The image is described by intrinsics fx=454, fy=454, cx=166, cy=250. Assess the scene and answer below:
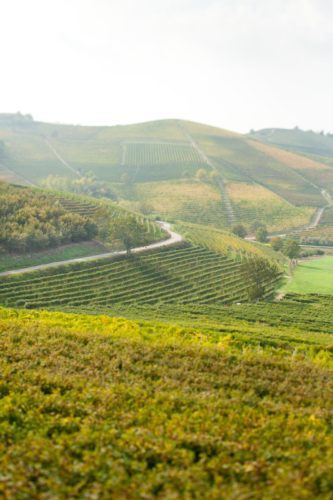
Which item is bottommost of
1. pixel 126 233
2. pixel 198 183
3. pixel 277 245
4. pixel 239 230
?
pixel 277 245

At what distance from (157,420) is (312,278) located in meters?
69.4

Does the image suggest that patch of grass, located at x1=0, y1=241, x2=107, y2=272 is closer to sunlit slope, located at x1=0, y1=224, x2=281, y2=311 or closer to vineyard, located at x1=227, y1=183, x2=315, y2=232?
sunlit slope, located at x1=0, y1=224, x2=281, y2=311

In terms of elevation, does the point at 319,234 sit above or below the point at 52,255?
above

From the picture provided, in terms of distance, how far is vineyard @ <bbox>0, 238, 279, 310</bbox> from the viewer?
53.8 m

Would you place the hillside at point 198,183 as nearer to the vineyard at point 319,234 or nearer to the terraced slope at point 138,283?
the vineyard at point 319,234

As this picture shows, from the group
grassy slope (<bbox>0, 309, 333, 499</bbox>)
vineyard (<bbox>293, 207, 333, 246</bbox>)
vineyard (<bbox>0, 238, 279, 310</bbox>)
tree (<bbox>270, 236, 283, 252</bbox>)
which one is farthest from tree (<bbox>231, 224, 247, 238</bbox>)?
grassy slope (<bbox>0, 309, 333, 499</bbox>)

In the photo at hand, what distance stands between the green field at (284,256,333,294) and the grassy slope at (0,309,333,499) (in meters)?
47.8

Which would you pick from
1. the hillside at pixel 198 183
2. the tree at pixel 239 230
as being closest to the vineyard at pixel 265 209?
the hillside at pixel 198 183

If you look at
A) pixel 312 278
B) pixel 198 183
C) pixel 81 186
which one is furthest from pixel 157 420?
pixel 198 183

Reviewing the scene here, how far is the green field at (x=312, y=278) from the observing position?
2820 inches

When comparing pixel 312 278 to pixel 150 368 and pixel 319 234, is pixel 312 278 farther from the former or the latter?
pixel 150 368

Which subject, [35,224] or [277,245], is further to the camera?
[277,245]

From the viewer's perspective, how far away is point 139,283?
63344mm

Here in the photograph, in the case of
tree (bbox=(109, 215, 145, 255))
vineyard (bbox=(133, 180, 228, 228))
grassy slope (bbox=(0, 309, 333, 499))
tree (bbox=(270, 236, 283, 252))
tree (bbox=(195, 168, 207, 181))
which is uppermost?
tree (bbox=(195, 168, 207, 181))
